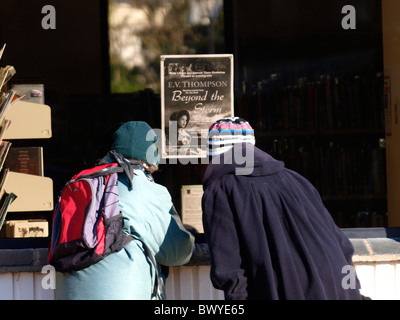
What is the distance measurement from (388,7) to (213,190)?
2449 millimetres

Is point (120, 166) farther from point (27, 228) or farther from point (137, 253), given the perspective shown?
point (27, 228)

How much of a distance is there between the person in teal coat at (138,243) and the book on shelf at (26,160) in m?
1.36

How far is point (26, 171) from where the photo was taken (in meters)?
4.80

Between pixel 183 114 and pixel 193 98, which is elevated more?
pixel 193 98

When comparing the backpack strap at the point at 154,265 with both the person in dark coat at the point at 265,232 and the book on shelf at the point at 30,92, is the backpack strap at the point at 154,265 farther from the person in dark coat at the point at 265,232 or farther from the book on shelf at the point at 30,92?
the book on shelf at the point at 30,92

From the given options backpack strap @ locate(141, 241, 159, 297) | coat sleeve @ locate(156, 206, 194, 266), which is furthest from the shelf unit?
backpack strap @ locate(141, 241, 159, 297)

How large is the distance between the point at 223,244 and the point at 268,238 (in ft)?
0.70

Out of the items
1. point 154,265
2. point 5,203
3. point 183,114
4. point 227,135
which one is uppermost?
point 183,114

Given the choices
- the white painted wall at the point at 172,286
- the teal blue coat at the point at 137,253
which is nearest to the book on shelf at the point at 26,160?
the white painted wall at the point at 172,286

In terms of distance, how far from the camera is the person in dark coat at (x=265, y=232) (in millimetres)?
3094

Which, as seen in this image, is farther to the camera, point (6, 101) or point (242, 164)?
point (6, 101)

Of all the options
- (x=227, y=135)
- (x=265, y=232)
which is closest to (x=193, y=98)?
(x=227, y=135)

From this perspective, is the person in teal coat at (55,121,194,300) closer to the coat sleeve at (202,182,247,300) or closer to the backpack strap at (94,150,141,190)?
the backpack strap at (94,150,141,190)
